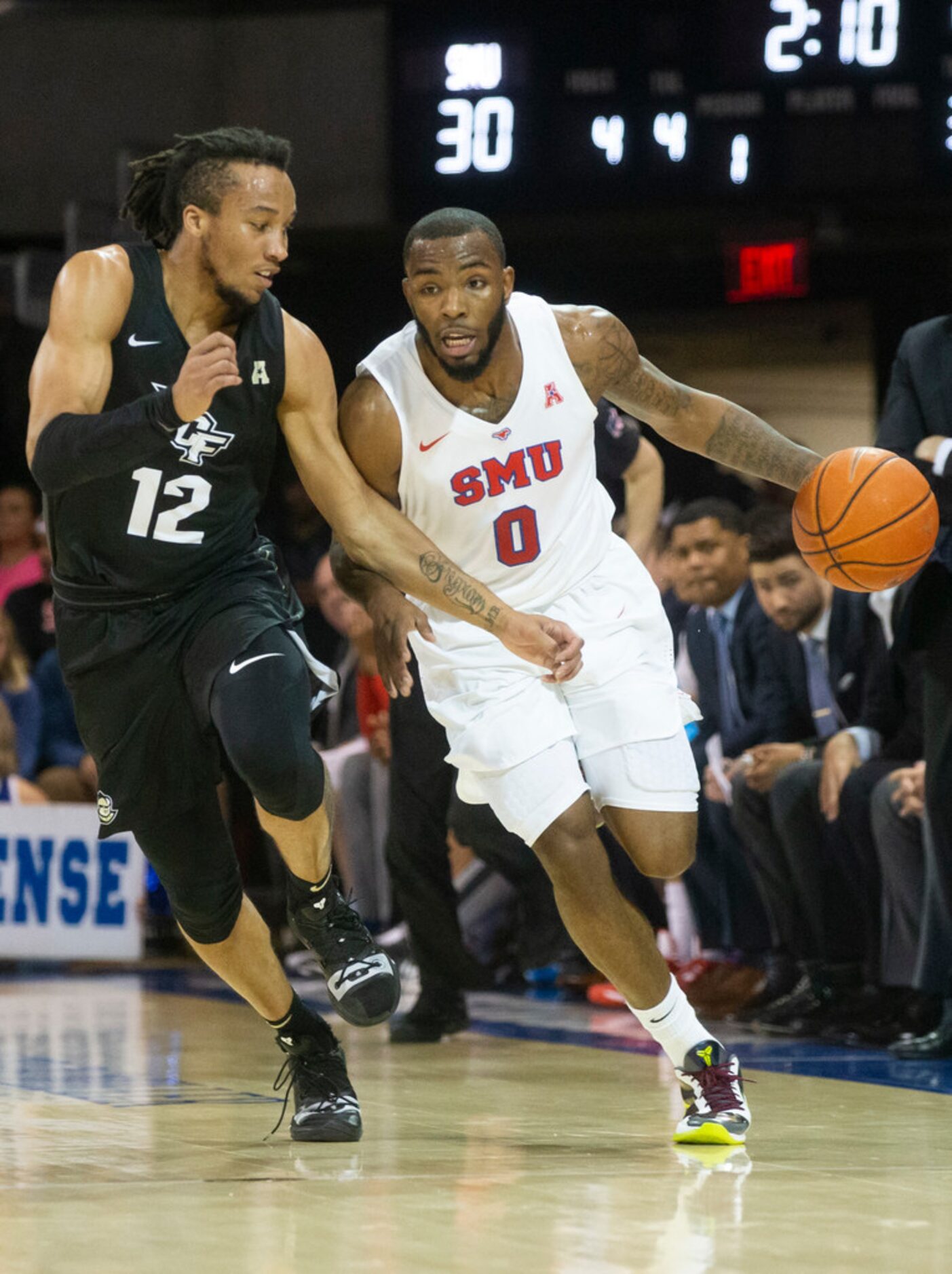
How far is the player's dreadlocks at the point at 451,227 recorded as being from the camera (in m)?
4.41

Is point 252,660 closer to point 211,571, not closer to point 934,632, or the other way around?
point 211,571

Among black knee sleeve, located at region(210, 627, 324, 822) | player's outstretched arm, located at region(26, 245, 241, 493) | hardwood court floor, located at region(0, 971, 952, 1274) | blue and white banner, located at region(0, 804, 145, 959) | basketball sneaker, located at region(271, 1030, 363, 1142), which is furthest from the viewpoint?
blue and white banner, located at region(0, 804, 145, 959)

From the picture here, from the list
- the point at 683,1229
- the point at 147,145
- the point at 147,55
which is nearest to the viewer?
the point at 683,1229

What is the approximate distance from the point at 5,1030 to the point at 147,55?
6396mm

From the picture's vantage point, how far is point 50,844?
9133 millimetres

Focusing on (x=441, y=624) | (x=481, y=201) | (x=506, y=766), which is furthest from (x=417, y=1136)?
(x=481, y=201)

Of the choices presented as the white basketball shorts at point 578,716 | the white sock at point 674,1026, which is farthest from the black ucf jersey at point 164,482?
the white sock at point 674,1026

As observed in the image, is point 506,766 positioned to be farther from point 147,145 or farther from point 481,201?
point 147,145

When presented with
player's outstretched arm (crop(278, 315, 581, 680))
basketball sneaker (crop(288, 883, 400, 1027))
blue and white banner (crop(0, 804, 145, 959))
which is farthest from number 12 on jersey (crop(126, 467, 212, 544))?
blue and white banner (crop(0, 804, 145, 959))

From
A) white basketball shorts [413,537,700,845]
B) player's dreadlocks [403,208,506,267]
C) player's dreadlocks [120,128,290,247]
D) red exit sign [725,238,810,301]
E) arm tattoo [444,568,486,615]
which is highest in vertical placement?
red exit sign [725,238,810,301]

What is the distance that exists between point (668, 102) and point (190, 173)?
5.07 metres

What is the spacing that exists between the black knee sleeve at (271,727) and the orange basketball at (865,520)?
4.27 feet

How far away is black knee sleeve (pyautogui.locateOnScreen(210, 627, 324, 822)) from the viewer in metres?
3.97

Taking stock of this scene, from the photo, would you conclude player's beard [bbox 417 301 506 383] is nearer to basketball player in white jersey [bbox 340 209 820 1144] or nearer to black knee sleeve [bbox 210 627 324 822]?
basketball player in white jersey [bbox 340 209 820 1144]
